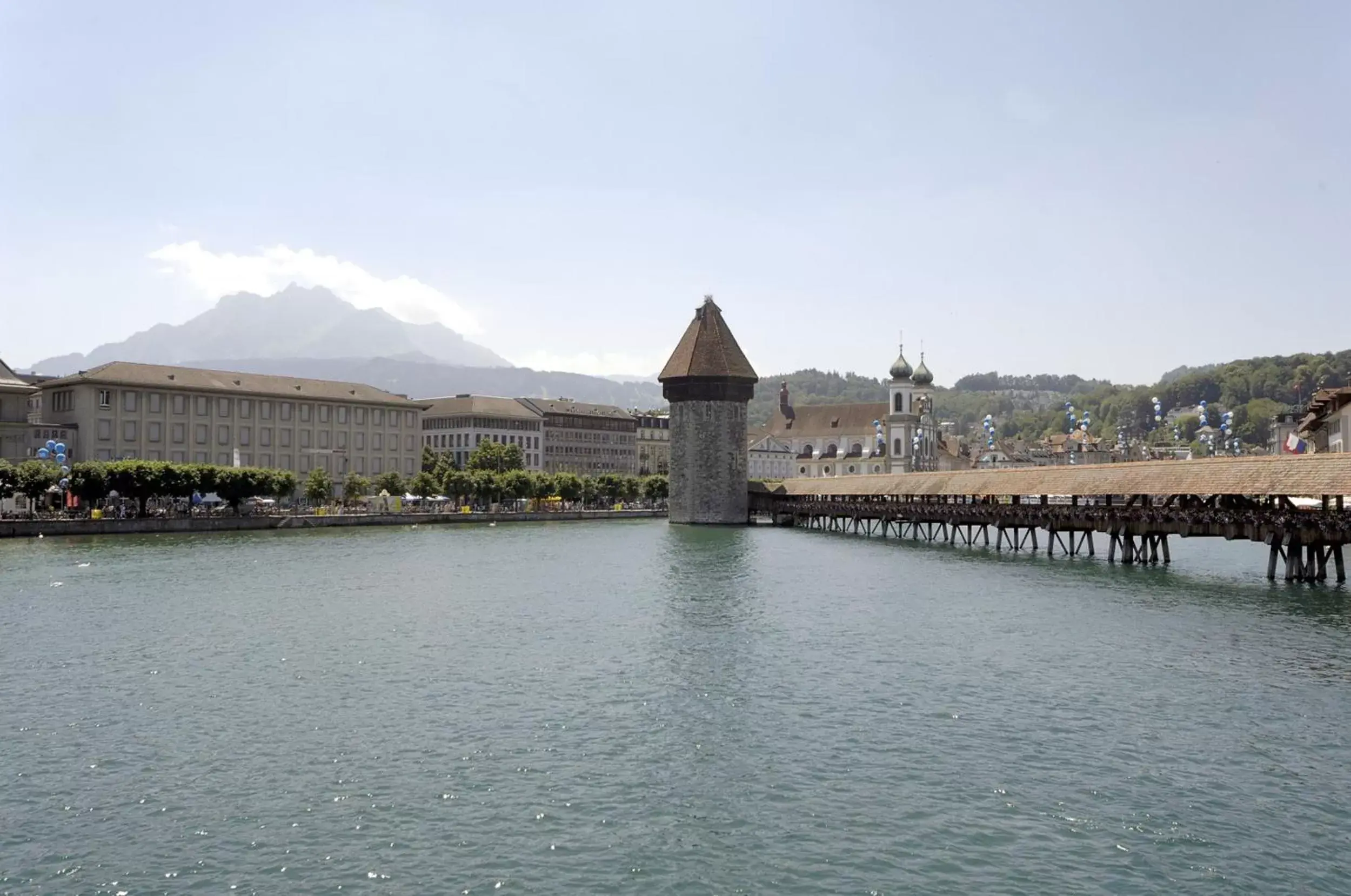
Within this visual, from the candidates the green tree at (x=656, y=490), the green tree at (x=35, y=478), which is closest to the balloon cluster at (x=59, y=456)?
the green tree at (x=35, y=478)

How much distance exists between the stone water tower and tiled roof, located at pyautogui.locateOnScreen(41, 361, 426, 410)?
90.1 ft

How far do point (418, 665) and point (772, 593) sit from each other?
15782 mm

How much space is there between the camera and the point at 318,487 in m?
85.9

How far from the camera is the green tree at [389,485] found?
317 feet

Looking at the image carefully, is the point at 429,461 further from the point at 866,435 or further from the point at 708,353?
the point at 866,435

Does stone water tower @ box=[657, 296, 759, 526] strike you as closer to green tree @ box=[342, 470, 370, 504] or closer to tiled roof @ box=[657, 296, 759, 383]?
tiled roof @ box=[657, 296, 759, 383]

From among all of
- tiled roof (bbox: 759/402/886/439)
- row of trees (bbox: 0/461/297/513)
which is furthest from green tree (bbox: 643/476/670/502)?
row of trees (bbox: 0/461/297/513)

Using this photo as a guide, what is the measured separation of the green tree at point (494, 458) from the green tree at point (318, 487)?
758 inches

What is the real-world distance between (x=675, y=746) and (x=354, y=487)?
78974 millimetres

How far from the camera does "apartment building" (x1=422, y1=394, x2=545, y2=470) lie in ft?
412

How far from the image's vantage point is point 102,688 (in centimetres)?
2006

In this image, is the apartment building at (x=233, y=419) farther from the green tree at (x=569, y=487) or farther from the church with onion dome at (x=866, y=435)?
the church with onion dome at (x=866, y=435)

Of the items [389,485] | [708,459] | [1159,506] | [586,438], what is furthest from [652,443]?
[1159,506]

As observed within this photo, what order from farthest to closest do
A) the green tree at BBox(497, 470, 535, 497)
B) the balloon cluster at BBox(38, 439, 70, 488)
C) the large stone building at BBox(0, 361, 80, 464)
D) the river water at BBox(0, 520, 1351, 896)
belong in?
1. the green tree at BBox(497, 470, 535, 497)
2. the large stone building at BBox(0, 361, 80, 464)
3. the balloon cluster at BBox(38, 439, 70, 488)
4. the river water at BBox(0, 520, 1351, 896)
